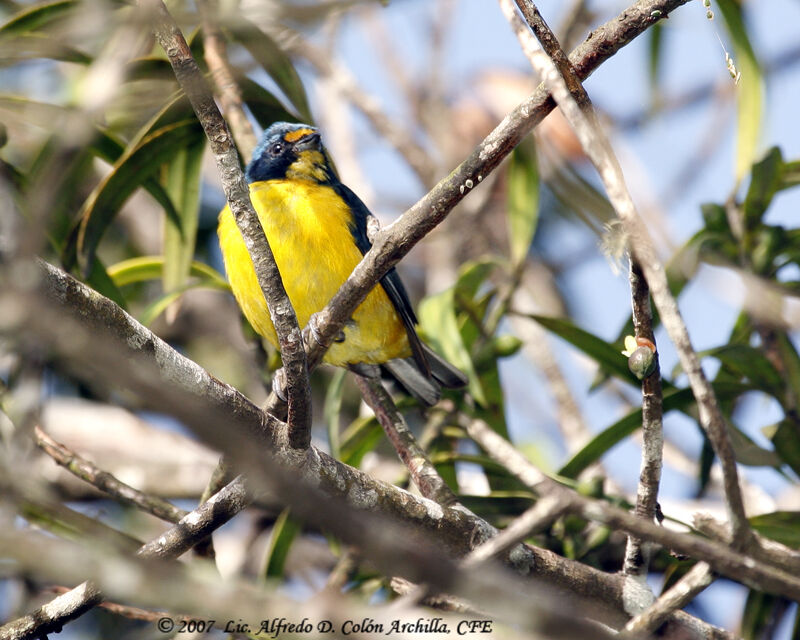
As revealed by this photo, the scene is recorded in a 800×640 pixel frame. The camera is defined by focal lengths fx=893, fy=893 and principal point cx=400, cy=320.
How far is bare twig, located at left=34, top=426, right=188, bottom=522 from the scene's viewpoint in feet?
10.2

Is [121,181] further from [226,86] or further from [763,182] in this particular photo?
[763,182]

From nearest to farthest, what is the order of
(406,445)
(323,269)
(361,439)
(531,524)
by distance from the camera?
(531,524), (406,445), (323,269), (361,439)

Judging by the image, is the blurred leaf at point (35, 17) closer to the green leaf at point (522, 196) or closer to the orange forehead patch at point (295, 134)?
the orange forehead patch at point (295, 134)

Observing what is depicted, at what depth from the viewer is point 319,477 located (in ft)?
8.07

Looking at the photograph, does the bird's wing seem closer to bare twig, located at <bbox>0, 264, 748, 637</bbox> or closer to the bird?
the bird

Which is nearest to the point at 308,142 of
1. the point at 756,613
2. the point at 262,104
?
the point at 262,104

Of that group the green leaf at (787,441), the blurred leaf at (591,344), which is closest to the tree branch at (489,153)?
the blurred leaf at (591,344)

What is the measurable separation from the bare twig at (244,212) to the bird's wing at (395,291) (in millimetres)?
1275

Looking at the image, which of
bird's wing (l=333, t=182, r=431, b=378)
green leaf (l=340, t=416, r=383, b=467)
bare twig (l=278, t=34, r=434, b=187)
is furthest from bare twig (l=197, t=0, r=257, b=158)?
bare twig (l=278, t=34, r=434, b=187)

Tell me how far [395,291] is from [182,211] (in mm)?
1092

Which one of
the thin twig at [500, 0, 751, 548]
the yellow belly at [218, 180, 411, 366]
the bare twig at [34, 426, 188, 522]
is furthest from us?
the yellow belly at [218, 180, 411, 366]

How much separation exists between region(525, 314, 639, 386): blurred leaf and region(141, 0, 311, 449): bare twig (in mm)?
1683

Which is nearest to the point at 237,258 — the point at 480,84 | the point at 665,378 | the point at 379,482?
the point at 379,482

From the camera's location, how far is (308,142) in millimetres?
4180
